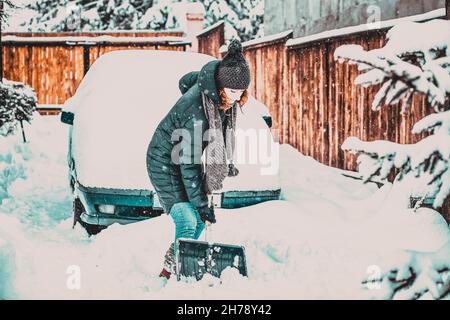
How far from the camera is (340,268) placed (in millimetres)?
4281

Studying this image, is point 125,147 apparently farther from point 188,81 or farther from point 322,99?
point 322,99

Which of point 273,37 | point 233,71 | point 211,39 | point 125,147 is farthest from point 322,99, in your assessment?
point 211,39

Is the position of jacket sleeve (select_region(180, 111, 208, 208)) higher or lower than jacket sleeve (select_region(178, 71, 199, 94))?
lower

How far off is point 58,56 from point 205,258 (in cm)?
1204

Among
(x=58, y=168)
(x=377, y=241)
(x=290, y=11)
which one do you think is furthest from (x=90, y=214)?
(x=290, y=11)

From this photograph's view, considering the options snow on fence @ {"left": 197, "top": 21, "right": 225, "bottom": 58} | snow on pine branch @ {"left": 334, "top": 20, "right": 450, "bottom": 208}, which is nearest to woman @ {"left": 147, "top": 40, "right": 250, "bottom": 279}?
snow on pine branch @ {"left": 334, "top": 20, "right": 450, "bottom": 208}

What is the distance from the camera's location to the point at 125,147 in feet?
15.8

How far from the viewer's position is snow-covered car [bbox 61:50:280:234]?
4.69 meters

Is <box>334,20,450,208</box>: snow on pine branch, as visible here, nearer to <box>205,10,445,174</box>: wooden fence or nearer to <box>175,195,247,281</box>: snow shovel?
<box>175,195,247,281</box>: snow shovel

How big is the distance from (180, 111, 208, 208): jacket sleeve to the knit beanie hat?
0.29 meters

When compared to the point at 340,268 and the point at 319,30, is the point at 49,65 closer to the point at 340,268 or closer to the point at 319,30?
the point at 319,30

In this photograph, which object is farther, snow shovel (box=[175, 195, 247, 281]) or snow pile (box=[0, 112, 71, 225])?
snow pile (box=[0, 112, 71, 225])

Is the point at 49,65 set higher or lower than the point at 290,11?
lower
